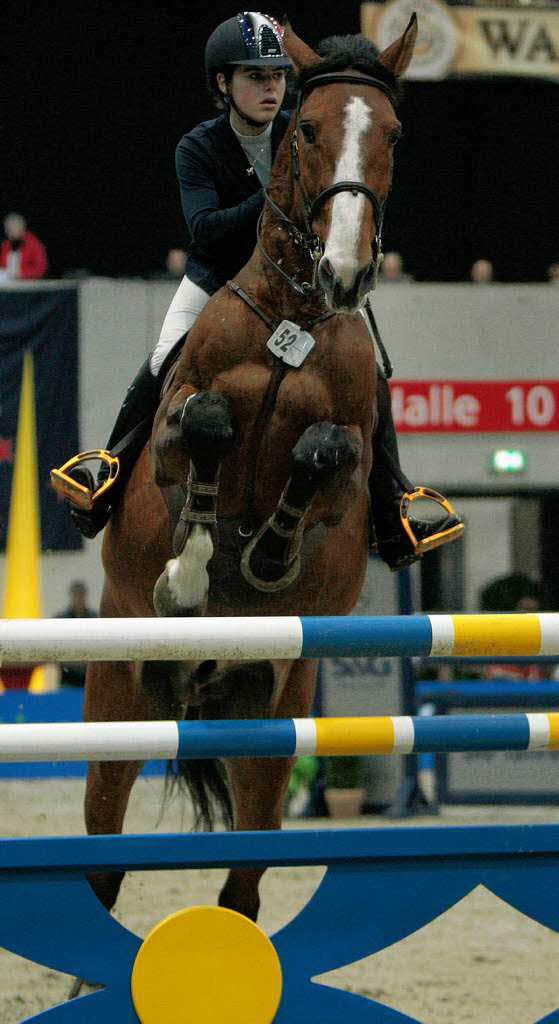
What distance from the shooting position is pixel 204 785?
15.5 ft

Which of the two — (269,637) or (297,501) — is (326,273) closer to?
(297,501)

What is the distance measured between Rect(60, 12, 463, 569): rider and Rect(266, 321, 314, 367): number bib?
0.43 m

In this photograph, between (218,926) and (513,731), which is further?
(513,731)

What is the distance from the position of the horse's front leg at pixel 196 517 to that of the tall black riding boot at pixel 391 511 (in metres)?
0.68

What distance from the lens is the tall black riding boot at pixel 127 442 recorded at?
13.5 feet

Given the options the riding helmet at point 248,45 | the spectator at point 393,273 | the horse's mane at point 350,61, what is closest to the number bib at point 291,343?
the horse's mane at point 350,61

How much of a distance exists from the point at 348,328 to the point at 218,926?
1820 mm

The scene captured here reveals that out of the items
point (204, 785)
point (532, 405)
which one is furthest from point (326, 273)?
point (532, 405)

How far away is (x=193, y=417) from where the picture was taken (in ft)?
11.5

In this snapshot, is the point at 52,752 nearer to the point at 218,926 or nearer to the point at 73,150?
the point at 218,926

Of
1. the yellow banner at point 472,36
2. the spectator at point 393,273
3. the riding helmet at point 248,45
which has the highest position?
the yellow banner at point 472,36

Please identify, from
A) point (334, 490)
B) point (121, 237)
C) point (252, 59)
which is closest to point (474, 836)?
point (334, 490)

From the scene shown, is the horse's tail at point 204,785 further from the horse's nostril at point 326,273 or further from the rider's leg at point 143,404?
the horse's nostril at point 326,273

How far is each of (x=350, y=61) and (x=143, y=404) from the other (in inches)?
46.8
